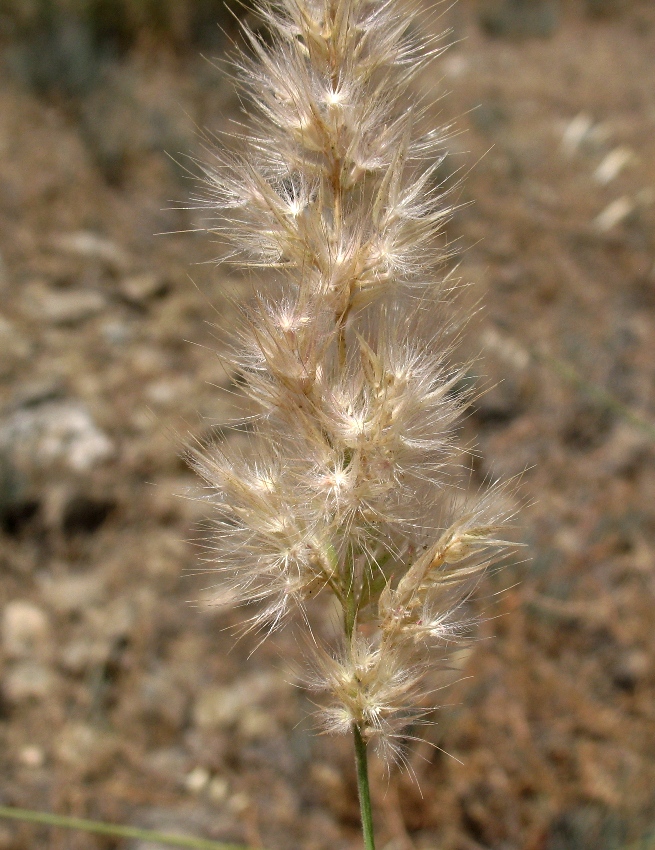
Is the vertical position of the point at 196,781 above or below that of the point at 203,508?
below

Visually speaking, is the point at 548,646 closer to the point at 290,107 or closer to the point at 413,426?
the point at 413,426

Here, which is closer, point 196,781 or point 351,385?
point 351,385

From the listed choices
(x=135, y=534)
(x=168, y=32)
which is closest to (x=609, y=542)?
(x=135, y=534)

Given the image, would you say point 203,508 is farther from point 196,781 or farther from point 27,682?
point 196,781

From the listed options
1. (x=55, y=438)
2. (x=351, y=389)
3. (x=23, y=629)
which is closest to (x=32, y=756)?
(x=23, y=629)

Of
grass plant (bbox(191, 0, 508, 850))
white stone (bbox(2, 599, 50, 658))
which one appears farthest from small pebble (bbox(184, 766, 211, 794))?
grass plant (bbox(191, 0, 508, 850))

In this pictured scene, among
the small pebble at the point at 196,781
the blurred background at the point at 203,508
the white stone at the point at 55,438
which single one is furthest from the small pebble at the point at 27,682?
the white stone at the point at 55,438
